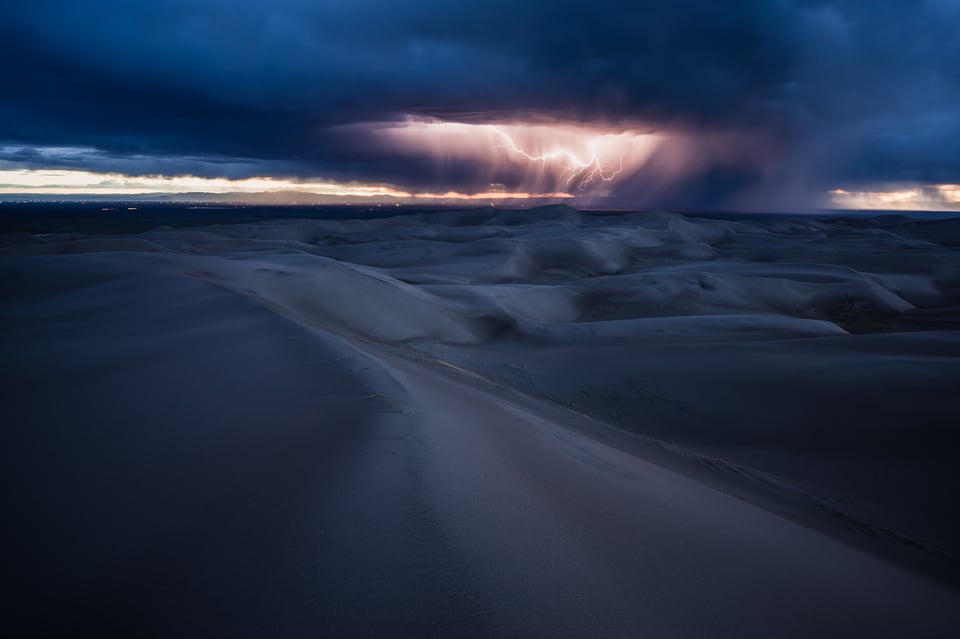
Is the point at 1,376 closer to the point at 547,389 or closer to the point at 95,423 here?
the point at 95,423

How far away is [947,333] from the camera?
9578 mm

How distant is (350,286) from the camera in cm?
1258

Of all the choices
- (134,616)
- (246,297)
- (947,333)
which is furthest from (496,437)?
(947,333)

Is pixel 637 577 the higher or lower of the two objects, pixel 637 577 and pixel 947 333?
the higher

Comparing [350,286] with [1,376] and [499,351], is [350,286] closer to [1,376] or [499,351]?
[499,351]

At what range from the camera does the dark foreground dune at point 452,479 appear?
1.77m

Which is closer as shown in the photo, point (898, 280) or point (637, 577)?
point (637, 577)

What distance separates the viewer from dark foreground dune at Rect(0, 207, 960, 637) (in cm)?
177

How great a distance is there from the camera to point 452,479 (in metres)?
2.68

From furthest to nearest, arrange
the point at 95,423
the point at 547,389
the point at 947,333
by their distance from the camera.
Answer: the point at 947,333, the point at 547,389, the point at 95,423

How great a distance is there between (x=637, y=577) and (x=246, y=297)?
299 inches

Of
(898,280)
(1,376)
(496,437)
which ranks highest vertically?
(1,376)

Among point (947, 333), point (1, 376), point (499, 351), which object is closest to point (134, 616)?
point (1, 376)

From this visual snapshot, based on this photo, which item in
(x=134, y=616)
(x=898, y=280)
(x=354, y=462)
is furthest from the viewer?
(x=898, y=280)
